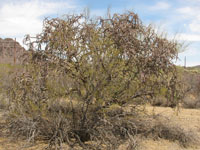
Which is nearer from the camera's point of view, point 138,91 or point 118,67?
point 118,67

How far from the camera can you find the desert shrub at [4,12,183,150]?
6.25 meters

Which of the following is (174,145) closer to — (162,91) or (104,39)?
(162,91)

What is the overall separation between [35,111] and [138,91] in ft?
8.70

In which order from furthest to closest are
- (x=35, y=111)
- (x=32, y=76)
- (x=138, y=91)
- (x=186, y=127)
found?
(x=186, y=127) < (x=138, y=91) < (x=35, y=111) < (x=32, y=76)

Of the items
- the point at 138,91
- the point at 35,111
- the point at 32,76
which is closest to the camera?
the point at 32,76

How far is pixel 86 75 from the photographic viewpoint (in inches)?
260

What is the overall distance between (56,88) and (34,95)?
517 mm


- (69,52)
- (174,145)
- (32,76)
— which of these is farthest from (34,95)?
(174,145)

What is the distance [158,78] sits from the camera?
23.8 ft

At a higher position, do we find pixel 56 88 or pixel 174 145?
pixel 56 88

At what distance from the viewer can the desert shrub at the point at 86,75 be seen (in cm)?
625

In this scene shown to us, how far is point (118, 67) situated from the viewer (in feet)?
22.0

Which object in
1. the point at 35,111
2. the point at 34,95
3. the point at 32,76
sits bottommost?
the point at 35,111

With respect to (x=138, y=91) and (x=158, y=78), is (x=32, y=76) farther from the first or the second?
(x=158, y=78)
